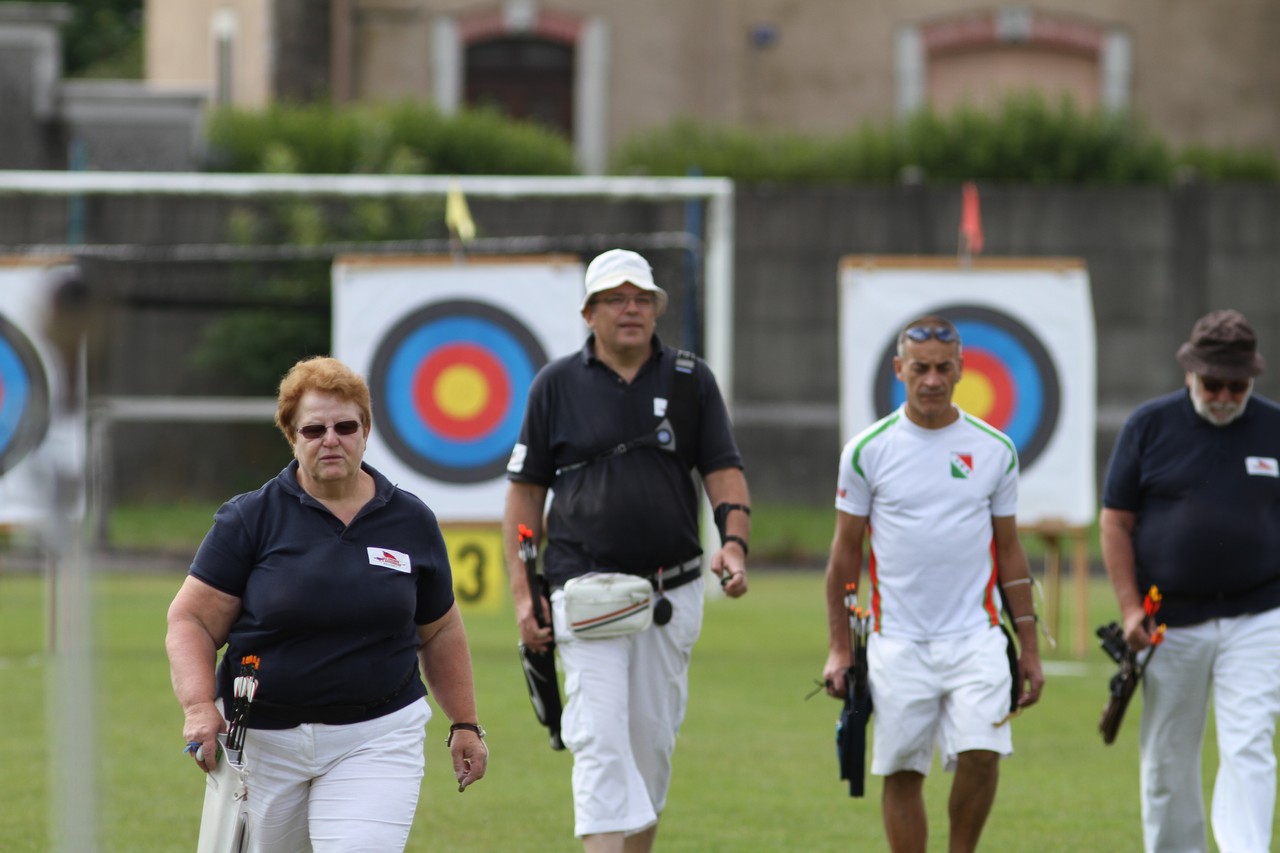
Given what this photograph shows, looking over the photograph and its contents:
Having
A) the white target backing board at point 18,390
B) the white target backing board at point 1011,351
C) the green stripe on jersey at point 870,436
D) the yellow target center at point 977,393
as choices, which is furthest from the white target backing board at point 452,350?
the green stripe on jersey at point 870,436

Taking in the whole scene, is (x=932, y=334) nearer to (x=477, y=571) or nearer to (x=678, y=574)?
(x=678, y=574)

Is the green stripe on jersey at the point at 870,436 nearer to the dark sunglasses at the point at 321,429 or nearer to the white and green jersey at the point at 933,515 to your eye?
the white and green jersey at the point at 933,515

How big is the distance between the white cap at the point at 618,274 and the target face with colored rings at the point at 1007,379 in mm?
6337

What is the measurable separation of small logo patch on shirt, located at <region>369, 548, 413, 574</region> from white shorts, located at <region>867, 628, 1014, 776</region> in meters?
1.93

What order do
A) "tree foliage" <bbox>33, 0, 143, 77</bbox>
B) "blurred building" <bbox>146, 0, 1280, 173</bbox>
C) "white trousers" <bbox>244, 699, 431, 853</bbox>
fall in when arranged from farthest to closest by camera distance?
"tree foliage" <bbox>33, 0, 143, 77</bbox>, "blurred building" <bbox>146, 0, 1280, 173</bbox>, "white trousers" <bbox>244, 699, 431, 853</bbox>

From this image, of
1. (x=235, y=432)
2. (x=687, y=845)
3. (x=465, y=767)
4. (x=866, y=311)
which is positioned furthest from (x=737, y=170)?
(x=465, y=767)

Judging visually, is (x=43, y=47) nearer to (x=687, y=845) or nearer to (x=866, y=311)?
(x=866, y=311)

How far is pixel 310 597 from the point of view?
5133 mm

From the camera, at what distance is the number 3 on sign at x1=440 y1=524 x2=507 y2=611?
37.8 ft

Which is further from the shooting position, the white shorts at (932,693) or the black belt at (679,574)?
the black belt at (679,574)

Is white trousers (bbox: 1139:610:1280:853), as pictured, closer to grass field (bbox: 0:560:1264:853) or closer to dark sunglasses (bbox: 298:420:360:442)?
grass field (bbox: 0:560:1264:853)

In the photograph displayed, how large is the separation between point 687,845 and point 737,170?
1571cm

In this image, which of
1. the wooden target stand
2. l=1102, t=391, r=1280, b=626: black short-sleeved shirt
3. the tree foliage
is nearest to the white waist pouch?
l=1102, t=391, r=1280, b=626: black short-sleeved shirt

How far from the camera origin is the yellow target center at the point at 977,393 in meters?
13.0
